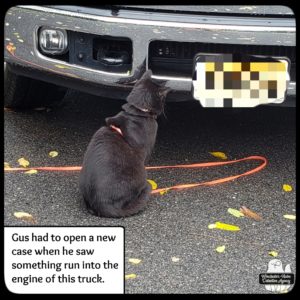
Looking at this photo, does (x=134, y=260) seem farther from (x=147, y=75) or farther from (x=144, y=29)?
(x=144, y=29)

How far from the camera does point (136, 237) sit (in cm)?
346

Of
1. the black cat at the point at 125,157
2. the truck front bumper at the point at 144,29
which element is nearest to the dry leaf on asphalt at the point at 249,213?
the black cat at the point at 125,157

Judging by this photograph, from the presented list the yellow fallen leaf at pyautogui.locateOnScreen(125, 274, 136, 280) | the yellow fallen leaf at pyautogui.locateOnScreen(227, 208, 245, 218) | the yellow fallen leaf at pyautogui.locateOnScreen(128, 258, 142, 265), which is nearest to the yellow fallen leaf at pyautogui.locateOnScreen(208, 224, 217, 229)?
the yellow fallen leaf at pyautogui.locateOnScreen(227, 208, 245, 218)

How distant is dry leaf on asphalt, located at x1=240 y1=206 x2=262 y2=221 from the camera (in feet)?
12.0

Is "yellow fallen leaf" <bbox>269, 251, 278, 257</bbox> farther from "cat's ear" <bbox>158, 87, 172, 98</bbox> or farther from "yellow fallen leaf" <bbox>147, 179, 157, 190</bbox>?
"cat's ear" <bbox>158, 87, 172, 98</bbox>

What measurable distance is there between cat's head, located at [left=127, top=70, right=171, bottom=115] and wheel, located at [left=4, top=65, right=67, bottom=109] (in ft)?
3.97

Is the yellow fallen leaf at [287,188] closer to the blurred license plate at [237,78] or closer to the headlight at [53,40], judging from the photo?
the blurred license plate at [237,78]

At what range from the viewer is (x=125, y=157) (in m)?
3.54

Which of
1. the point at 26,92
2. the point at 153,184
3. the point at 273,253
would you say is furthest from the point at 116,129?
the point at 26,92

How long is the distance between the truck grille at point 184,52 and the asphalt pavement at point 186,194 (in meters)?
0.61

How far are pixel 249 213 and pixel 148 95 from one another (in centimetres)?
76

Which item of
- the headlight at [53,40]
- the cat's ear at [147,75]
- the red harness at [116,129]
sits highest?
the headlight at [53,40]

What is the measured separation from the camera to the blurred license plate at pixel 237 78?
3707 mm

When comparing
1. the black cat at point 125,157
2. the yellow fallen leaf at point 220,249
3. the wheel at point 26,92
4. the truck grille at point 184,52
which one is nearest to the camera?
the yellow fallen leaf at point 220,249
